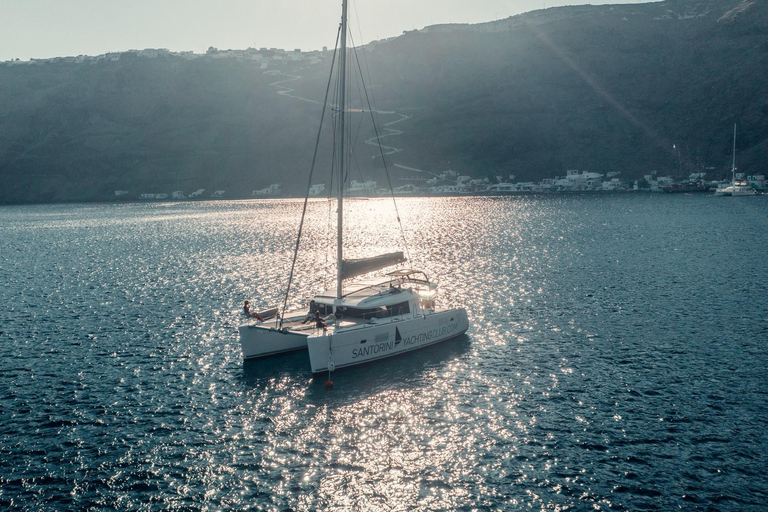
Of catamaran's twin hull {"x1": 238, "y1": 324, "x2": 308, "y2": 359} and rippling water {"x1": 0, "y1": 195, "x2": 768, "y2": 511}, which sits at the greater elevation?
catamaran's twin hull {"x1": 238, "y1": 324, "x2": 308, "y2": 359}

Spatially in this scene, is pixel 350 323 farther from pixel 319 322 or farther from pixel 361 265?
pixel 361 265

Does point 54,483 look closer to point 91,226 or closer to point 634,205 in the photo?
point 91,226

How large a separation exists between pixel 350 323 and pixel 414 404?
8.13 metres

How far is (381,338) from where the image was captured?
34.3 m

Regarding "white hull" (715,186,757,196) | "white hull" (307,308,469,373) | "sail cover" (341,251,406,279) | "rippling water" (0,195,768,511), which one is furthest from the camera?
"white hull" (715,186,757,196)

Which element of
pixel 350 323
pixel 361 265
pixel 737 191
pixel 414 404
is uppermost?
pixel 737 191

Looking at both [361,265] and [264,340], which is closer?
[264,340]

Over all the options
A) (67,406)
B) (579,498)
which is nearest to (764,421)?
(579,498)

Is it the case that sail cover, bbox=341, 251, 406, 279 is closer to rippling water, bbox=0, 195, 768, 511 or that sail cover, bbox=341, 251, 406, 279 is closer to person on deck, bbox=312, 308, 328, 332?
person on deck, bbox=312, 308, 328, 332

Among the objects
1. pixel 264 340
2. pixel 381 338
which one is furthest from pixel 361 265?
Result: pixel 264 340

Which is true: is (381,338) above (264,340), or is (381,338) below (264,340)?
below

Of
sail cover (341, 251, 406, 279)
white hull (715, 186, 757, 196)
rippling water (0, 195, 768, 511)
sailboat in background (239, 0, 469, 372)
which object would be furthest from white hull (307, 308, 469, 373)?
white hull (715, 186, 757, 196)

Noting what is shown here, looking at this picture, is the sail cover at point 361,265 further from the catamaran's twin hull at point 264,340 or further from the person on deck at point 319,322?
the catamaran's twin hull at point 264,340

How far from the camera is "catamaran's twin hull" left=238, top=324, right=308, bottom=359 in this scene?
1345 inches
